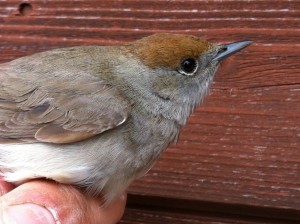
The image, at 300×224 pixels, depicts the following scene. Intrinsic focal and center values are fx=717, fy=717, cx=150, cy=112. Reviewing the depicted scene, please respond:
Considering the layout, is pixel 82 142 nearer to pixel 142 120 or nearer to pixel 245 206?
pixel 142 120

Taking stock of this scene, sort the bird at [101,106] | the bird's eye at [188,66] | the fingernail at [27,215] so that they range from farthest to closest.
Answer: the bird's eye at [188,66] → the bird at [101,106] → the fingernail at [27,215]

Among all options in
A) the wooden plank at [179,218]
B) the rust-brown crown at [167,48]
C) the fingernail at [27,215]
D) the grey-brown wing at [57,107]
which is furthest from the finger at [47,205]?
the rust-brown crown at [167,48]

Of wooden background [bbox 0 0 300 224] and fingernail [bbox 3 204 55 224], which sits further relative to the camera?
wooden background [bbox 0 0 300 224]

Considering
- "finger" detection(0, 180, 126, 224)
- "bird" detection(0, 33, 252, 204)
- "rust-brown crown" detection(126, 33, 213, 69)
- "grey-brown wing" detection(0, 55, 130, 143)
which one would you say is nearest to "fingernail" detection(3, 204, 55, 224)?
"finger" detection(0, 180, 126, 224)

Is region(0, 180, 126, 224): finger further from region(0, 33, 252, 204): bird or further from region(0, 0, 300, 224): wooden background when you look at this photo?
region(0, 0, 300, 224): wooden background

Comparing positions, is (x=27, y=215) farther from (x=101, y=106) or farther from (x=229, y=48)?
(x=229, y=48)

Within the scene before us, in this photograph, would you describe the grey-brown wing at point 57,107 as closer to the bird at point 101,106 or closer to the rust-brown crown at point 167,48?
the bird at point 101,106

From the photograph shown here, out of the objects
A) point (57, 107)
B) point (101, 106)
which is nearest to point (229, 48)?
point (101, 106)
